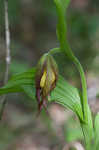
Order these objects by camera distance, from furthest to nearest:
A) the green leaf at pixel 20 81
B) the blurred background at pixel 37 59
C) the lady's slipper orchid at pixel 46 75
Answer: the blurred background at pixel 37 59
the green leaf at pixel 20 81
the lady's slipper orchid at pixel 46 75

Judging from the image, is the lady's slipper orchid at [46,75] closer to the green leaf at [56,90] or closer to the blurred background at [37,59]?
the green leaf at [56,90]

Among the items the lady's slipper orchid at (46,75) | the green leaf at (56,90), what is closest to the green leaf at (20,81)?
the green leaf at (56,90)

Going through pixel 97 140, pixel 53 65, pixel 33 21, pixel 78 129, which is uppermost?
pixel 33 21

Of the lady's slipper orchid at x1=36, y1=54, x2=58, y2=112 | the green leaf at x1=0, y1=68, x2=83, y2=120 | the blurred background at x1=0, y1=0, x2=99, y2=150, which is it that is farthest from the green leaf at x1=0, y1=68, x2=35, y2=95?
the blurred background at x1=0, y1=0, x2=99, y2=150

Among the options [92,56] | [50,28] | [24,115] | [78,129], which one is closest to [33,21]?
[50,28]

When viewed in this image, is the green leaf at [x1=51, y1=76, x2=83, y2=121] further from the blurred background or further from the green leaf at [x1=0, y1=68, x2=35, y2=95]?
the blurred background

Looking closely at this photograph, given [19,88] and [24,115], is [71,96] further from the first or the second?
[24,115]
